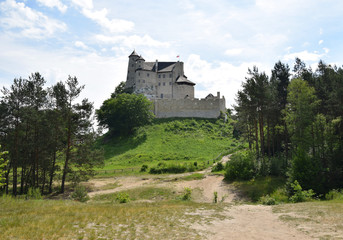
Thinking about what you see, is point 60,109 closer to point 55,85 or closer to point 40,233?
point 55,85

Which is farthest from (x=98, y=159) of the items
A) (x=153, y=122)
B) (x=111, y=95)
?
(x=111, y=95)

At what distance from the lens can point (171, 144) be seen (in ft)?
169

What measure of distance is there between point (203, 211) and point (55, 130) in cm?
1877

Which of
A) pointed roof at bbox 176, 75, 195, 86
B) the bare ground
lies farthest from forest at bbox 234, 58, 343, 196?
pointed roof at bbox 176, 75, 195, 86

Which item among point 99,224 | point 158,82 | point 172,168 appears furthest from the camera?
point 158,82

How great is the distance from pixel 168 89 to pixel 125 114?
20072 millimetres

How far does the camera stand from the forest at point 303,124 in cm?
2339

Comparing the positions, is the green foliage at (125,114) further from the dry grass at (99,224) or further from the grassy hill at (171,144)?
the dry grass at (99,224)

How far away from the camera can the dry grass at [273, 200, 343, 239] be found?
33.4ft

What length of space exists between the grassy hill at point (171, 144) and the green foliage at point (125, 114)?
231 centimetres

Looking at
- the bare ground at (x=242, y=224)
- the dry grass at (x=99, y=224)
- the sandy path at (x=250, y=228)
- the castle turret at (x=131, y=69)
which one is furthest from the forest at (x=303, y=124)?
the castle turret at (x=131, y=69)

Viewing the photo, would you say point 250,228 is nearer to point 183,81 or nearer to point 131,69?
point 183,81

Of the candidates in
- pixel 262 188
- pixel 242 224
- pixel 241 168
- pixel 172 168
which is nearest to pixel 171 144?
pixel 172 168

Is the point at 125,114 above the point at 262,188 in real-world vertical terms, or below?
above
